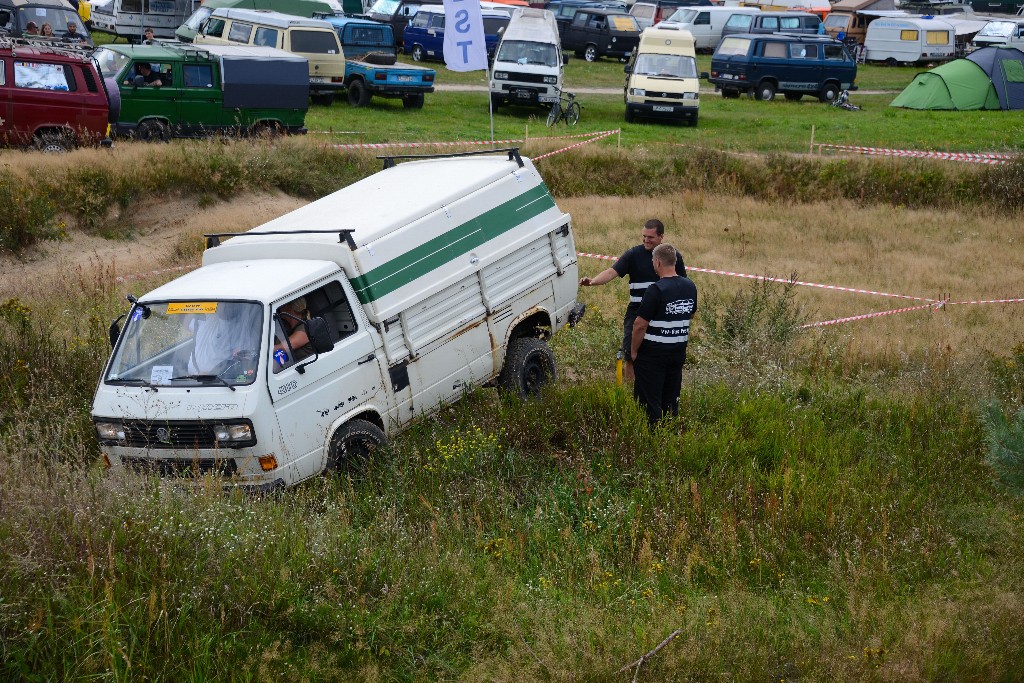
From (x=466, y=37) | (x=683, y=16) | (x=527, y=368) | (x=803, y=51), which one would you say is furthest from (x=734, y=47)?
(x=527, y=368)

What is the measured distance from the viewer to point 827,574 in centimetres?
703

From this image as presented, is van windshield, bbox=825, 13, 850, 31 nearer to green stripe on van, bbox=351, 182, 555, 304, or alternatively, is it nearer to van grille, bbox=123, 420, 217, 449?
green stripe on van, bbox=351, 182, 555, 304

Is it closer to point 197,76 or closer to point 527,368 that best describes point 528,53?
point 197,76

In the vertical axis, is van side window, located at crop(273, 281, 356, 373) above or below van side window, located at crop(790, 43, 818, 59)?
below

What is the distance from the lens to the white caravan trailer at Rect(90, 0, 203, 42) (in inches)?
1404

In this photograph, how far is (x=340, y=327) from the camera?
8898 mm

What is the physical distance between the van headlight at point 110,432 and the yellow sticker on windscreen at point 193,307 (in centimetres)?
97

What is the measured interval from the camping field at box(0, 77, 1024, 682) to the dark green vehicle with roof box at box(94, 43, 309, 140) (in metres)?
5.33

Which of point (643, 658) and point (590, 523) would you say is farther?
point (590, 523)

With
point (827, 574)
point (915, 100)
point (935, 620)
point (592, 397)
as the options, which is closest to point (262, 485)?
point (592, 397)

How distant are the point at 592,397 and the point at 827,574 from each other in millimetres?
3035

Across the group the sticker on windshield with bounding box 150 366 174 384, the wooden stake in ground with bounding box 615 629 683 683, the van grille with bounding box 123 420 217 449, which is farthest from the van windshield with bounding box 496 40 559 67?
the wooden stake in ground with bounding box 615 629 683 683

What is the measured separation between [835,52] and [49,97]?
26.0 meters

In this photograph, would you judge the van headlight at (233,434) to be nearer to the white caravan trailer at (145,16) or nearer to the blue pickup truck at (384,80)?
the blue pickup truck at (384,80)
